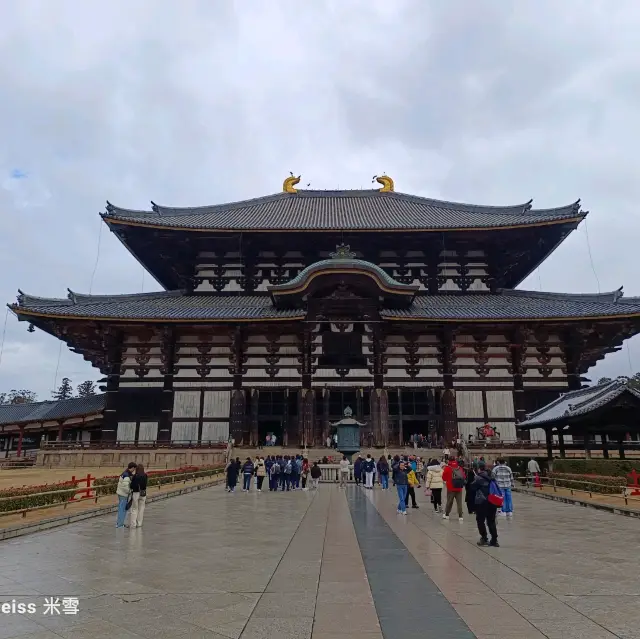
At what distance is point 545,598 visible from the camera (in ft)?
19.6

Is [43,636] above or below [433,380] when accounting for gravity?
below

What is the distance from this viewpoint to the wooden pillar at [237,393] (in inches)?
1150

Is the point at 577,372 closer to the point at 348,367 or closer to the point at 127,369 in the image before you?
the point at 348,367

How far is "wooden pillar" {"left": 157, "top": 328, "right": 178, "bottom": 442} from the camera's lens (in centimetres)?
2953

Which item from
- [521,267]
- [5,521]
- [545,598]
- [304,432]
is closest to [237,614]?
[545,598]

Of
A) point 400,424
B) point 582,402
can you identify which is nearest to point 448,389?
point 400,424

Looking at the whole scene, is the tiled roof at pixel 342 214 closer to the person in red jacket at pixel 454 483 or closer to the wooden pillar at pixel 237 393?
the wooden pillar at pixel 237 393

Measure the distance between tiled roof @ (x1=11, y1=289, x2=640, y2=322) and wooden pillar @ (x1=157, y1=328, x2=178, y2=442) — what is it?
69.5 inches

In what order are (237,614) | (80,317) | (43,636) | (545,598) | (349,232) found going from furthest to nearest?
(349,232)
(80,317)
(545,598)
(237,614)
(43,636)

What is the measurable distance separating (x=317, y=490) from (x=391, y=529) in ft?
32.1

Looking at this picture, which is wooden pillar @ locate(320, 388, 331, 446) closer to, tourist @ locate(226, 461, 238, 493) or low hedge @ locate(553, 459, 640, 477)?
tourist @ locate(226, 461, 238, 493)

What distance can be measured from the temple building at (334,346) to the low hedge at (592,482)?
9.73m

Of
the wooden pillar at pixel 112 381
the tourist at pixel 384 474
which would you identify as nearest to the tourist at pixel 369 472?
the tourist at pixel 384 474

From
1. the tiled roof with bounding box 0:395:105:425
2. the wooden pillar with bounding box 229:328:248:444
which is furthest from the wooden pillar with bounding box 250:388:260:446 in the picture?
the tiled roof with bounding box 0:395:105:425
